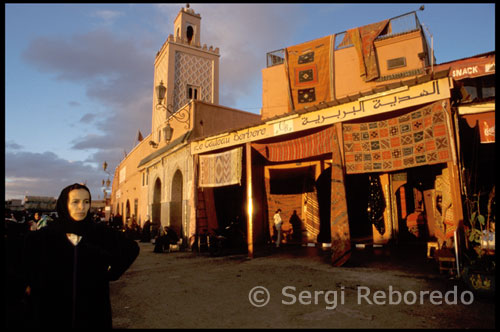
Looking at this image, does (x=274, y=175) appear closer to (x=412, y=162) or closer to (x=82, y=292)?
(x=412, y=162)

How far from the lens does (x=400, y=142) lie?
21.7ft

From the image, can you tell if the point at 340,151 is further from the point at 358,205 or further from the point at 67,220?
the point at 67,220

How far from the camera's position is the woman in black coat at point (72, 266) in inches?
78.4

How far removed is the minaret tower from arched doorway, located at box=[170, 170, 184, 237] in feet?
33.7

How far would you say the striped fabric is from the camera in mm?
7797

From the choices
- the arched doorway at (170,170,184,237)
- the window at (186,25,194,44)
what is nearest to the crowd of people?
the arched doorway at (170,170,184,237)

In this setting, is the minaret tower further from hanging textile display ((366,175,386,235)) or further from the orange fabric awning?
the orange fabric awning

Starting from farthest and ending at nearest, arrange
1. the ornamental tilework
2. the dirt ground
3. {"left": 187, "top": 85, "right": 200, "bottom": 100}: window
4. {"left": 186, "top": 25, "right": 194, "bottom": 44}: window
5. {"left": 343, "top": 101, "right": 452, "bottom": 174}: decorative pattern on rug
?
{"left": 186, "top": 25, "right": 194, "bottom": 44}: window → {"left": 187, "top": 85, "right": 200, "bottom": 100}: window → the ornamental tilework → {"left": 343, "top": 101, "right": 452, "bottom": 174}: decorative pattern on rug → the dirt ground

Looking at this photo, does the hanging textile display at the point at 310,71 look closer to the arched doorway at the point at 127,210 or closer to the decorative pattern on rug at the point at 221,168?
the decorative pattern on rug at the point at 221,168

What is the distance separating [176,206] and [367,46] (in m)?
10.9

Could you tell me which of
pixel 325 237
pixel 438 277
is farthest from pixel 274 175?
pixel 438 277

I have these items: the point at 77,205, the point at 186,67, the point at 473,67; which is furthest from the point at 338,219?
the point at 186,67

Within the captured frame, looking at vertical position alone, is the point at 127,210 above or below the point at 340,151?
below

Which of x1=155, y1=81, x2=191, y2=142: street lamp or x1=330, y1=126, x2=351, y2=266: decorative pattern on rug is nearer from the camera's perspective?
x1=330, y1=126, x2=351, y2=266: decorative pattern on rug
